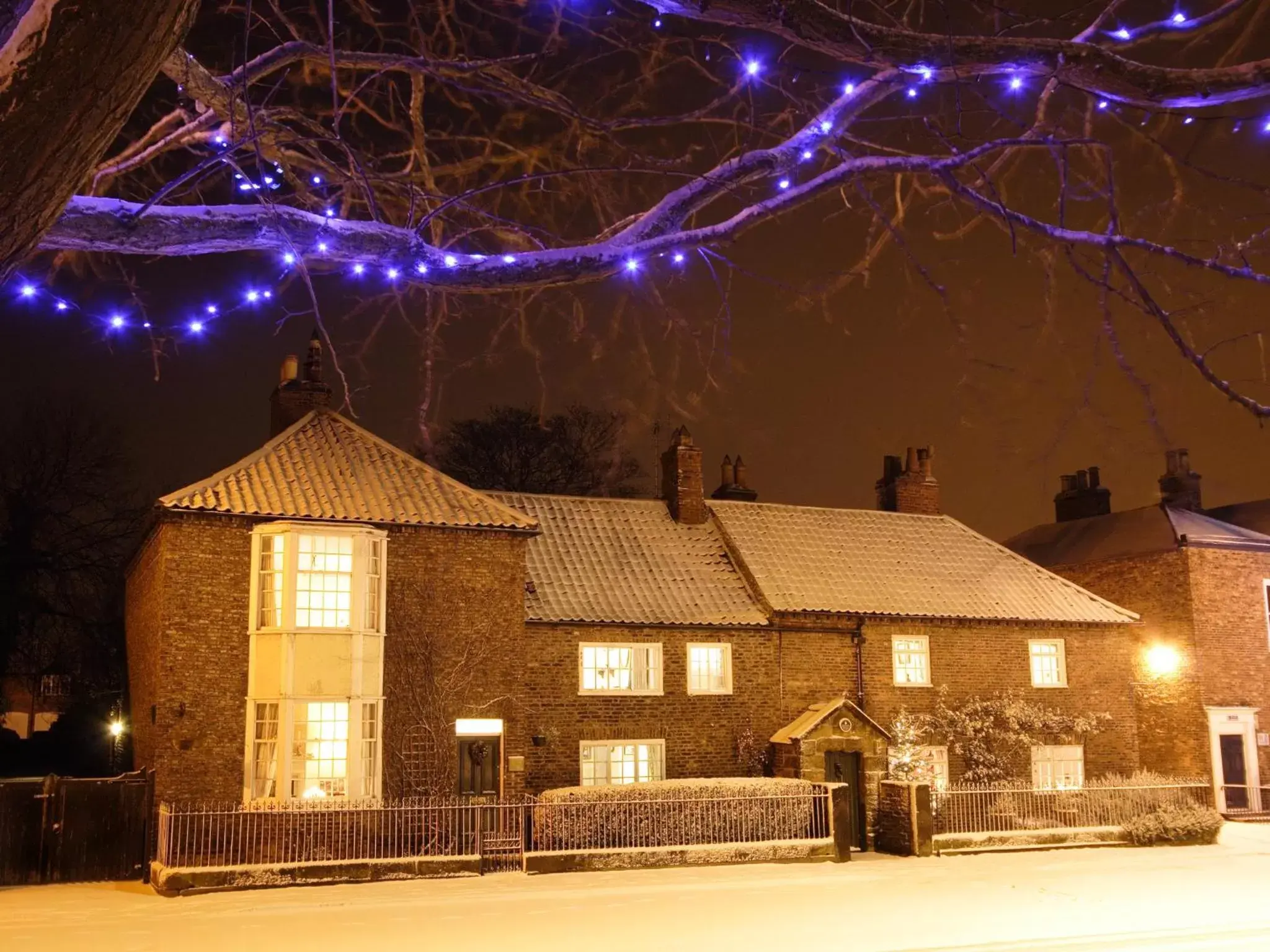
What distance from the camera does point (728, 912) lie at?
15641 millimetres

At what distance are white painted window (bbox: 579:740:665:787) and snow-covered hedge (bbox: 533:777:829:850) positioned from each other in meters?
2.20

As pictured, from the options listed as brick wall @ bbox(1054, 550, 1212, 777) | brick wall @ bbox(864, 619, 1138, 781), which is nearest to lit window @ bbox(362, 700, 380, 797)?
brick wall @ bbox(864, 619, 1138, 781)

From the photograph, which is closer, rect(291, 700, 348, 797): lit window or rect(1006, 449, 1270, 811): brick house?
rect(291, 700, 348, 797): lit window

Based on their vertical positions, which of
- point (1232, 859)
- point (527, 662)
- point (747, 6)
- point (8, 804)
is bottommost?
point (1232, 859)

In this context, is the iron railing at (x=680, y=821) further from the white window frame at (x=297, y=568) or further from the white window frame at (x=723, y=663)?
the white window frame at (x=297, y=568)

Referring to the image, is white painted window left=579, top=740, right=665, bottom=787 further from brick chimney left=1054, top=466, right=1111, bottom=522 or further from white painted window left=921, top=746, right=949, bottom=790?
brick chimney left=1054, top=466, right=1111, bottom=522

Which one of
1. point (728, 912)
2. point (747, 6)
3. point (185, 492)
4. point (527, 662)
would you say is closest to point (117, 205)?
point (747, 6)

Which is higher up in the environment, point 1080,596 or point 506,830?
point 1080,596

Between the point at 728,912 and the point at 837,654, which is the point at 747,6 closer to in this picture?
the point at 728,912

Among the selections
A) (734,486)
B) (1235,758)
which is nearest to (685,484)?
(734,486)

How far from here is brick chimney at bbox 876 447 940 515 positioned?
33031 millimetres

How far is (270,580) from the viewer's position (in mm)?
20859

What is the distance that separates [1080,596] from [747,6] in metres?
27.6

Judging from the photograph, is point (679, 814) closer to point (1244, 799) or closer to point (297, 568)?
point (297, 568)
